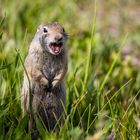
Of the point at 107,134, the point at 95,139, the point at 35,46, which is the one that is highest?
the point at 35,46

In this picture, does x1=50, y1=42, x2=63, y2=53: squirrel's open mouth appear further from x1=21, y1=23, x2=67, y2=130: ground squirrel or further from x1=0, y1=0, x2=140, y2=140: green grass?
x1=0, y1=0, x2=140, y2=140: green grass

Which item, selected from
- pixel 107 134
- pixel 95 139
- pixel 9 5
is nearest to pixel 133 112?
pixel 107 134

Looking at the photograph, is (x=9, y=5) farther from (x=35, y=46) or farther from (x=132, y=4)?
(x=35, y=46)

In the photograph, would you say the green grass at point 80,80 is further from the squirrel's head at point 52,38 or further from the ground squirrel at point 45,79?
the squirrel's head at point 52,38

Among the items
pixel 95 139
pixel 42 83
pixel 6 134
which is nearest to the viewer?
pixel 95 139

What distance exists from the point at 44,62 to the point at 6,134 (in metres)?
0.75

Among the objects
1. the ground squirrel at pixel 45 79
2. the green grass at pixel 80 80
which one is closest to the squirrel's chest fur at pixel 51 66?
the ground squirrel at pixel 45 79

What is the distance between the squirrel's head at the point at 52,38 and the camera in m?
4.98

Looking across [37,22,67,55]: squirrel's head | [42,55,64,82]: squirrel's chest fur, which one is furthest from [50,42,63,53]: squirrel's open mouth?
[42,55,64,82]: squirrel's chest fur

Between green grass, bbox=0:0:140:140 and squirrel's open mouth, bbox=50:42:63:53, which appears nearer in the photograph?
green grass, bbox=0:0:140:140

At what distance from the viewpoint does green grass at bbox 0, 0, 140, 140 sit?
191 inches

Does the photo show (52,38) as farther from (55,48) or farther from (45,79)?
(45,79)

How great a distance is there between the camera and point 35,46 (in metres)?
5.26

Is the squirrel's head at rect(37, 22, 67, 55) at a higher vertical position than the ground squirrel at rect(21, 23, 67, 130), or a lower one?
higher
